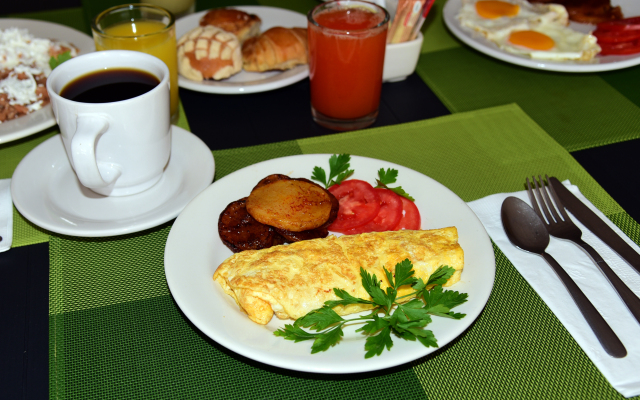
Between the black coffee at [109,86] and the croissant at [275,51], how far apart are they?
69cm

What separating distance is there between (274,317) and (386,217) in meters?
0.42

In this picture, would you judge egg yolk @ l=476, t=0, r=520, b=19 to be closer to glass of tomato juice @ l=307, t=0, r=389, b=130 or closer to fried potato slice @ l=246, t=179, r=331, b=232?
glass of tomato juice @ l=307, t=0, r=389, b=130

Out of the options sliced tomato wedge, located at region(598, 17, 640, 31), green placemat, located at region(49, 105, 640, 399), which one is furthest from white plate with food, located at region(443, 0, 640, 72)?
green placemat, located at region(49, 105, 640, 399)

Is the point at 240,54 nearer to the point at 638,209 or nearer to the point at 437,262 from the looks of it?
the point at 437,262

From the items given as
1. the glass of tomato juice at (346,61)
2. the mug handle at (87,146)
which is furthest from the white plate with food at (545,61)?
the mug handle at (87,146)

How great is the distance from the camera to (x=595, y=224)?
139 cm

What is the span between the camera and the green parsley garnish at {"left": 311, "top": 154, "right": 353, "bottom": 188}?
1.44 meters

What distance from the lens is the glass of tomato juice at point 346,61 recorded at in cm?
173

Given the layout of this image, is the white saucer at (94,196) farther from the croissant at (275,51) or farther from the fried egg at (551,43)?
the fried egg at (551,43)

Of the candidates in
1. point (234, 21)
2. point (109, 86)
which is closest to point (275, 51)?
point (234, 21)

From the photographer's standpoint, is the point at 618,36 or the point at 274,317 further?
the point at 618,36

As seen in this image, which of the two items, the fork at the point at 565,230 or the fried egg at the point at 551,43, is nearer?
the fork at the point at 565,230

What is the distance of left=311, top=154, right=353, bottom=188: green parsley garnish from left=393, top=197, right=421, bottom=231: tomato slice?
20 cm

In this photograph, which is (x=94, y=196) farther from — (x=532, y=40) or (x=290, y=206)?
(x=532, y=40)
